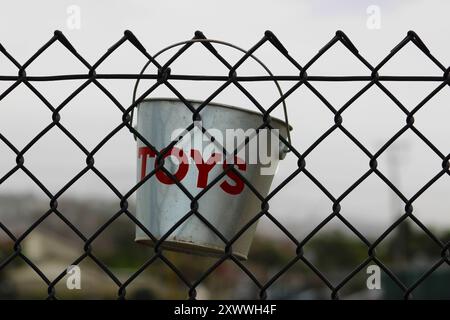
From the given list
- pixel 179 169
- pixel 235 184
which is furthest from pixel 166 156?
pixel 235 184

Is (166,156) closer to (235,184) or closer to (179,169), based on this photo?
(179,169)

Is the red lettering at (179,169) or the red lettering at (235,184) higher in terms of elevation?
the red lettering at (179,169)

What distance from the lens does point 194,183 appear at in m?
1.93

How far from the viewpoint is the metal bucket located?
6.28 feet

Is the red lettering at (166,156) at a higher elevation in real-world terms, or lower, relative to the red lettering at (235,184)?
higher

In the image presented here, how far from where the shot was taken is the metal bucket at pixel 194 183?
6.28 ft

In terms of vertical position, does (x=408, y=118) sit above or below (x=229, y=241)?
above

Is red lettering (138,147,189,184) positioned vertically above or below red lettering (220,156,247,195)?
above

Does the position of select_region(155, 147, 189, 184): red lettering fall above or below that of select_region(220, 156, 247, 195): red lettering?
above
